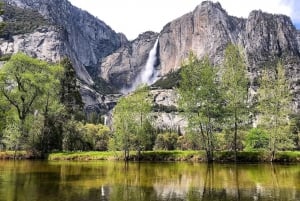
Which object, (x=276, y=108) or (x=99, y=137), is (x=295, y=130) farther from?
(x=276, y=108)

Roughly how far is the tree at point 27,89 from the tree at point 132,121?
13.0 metres

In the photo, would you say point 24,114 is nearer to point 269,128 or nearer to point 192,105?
point 192,105

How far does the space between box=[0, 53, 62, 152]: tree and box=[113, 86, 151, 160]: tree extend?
13.0 m

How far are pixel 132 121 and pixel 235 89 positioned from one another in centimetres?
1629

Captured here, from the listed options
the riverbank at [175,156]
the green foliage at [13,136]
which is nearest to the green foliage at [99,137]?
the riverbank at [175,156]

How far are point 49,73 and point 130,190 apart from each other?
48.8 m

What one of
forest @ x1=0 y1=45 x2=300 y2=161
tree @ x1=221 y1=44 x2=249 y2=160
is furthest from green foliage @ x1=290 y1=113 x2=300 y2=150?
tree @ x1=221 y1=44 x2=249 y2=160

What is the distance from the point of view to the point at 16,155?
198 ft

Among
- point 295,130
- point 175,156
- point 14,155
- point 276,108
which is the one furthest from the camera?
point 295,130

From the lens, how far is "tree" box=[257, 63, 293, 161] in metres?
51.1

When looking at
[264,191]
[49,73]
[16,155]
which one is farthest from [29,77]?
[264,191]

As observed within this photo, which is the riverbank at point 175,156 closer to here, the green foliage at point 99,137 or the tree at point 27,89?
the tree at point 27,89

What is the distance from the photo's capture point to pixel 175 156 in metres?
54.6

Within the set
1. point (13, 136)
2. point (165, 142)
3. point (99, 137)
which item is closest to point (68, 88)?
point (13, 136)
